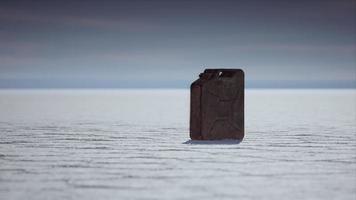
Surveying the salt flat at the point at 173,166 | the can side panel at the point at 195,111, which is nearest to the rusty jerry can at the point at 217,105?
the can side panel at the point at 195,111

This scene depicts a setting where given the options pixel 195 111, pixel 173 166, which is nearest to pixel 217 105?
pixel 195 111

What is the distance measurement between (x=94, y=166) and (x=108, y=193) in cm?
96

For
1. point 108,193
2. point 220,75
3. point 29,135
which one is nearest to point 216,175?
point 108,193

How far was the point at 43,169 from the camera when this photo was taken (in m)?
3.87

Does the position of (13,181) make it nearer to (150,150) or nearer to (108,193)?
(108,193)

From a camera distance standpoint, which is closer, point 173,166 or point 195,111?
point 173,166

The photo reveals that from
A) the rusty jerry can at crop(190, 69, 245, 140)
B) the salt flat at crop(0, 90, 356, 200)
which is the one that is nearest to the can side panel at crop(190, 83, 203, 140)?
the rusty jerry can at crop(190, 69, 245, 140)

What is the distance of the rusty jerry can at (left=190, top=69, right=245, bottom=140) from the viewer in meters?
5.70

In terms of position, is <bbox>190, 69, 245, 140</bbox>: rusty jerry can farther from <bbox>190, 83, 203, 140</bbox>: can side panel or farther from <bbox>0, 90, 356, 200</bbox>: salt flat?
<bbox>0, 90, 356, 200</bbox>: salt flat

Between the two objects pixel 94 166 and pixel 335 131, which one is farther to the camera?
pixel 335 131

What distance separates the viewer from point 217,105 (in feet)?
18.8

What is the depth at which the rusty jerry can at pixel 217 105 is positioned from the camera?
225 inches

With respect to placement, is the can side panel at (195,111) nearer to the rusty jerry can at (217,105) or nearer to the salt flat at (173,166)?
the rusty jerry can at (217,105)

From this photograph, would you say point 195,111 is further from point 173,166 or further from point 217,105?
point 173,166
